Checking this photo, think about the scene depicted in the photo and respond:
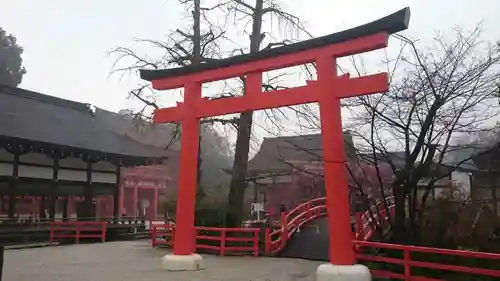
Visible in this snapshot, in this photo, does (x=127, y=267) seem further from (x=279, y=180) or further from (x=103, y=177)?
(x=279, y=180)

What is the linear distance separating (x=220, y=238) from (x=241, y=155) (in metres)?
3.40

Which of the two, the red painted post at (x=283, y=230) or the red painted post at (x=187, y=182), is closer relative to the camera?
the red painted post at (x=187, y=182)

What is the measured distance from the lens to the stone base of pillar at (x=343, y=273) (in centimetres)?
735

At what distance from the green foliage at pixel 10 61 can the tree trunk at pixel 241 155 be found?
30.9 metres

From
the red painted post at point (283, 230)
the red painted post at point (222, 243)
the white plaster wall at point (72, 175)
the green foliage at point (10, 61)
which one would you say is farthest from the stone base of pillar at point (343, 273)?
the green foliage at point (10, 61)

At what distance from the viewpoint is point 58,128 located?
2098 centimetres

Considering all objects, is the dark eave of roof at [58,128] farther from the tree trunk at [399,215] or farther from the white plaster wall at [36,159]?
the tree trunk at [399,215]

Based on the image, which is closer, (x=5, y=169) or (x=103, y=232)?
(x=5, y=169)

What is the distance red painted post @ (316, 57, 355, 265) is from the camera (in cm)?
766

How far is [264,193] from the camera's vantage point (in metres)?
28.7

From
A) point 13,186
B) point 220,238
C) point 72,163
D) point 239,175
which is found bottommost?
point 220,238

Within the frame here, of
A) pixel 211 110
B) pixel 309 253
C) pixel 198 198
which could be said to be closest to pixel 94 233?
pixel 198 198

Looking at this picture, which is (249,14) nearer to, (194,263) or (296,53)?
(296,53)

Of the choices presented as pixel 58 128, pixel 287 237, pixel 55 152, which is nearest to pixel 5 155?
pixel 55 152
